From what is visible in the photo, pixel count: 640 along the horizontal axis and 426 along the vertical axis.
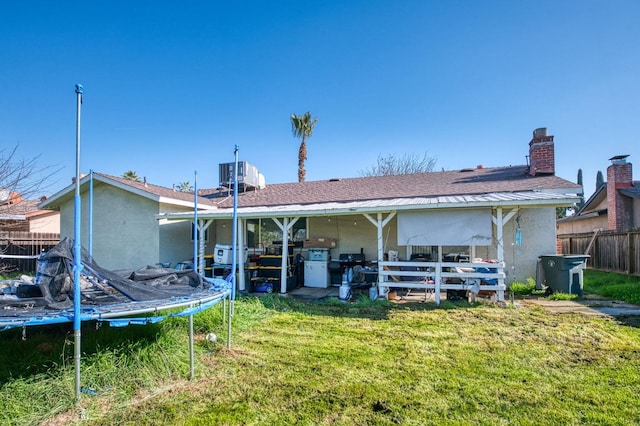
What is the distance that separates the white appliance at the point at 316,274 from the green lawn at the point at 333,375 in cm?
422

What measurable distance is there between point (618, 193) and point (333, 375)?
16.3 m

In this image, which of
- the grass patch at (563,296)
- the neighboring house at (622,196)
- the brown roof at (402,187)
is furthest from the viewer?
the neighboring house at (622,196)

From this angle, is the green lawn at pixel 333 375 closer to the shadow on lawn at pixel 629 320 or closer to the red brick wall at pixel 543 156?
the shadow on lawn at pixel 629 320

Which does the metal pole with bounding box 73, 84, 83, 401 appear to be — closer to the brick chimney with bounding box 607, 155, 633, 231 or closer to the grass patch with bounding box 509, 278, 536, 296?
the grass patch with bounding box 509, 278, 536, 296

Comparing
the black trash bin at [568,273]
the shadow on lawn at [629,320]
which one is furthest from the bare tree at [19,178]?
the black trash bin at [568,273]

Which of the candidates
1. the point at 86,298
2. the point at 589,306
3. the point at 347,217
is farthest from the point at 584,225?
the point at 86,298

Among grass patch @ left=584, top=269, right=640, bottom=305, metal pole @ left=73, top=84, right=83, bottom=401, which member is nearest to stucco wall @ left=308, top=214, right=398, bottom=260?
grass patch @ left=584, top=269, right=640, bottom=305

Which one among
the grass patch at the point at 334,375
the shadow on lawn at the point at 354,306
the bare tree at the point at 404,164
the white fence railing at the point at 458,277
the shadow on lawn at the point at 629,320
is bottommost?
the shadow on lawn at the point at 354,306

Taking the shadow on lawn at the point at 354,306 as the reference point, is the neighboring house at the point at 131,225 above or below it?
above

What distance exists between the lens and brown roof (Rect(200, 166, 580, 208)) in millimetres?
10294

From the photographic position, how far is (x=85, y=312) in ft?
10.3

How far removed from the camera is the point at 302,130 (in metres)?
23.5

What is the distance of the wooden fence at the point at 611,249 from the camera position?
10.5 meters

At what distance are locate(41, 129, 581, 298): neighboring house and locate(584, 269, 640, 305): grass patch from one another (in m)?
1.67
